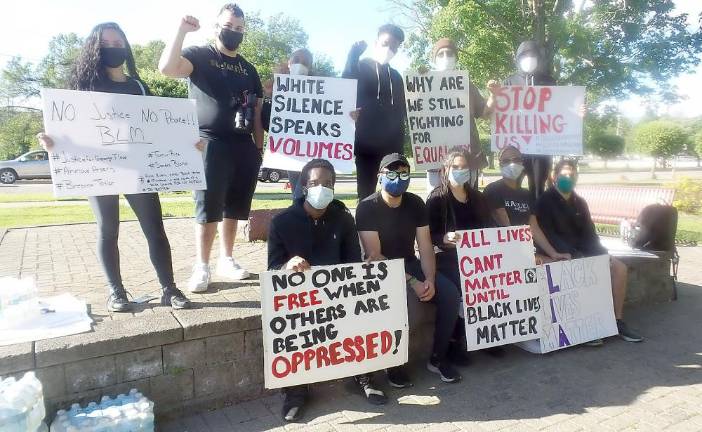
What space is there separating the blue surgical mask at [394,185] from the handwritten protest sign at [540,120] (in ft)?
6.89

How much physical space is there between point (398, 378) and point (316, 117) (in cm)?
236

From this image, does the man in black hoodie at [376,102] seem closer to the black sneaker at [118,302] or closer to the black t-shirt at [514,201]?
the black t-shirt at [514,201]

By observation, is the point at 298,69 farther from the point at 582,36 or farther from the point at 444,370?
the point at 582,36

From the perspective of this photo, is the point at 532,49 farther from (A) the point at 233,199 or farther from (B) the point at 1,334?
(B) the point at 1,334

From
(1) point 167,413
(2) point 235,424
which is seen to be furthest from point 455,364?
(1) point 167,413

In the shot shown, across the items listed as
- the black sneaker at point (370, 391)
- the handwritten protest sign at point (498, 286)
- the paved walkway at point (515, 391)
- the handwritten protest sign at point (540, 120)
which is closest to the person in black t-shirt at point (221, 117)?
the paved walkway at point (515, 391)

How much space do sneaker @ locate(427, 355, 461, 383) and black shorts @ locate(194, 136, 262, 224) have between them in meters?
1.92

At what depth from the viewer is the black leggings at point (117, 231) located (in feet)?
11.4

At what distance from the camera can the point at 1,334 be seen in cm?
304

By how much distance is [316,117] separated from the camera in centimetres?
467

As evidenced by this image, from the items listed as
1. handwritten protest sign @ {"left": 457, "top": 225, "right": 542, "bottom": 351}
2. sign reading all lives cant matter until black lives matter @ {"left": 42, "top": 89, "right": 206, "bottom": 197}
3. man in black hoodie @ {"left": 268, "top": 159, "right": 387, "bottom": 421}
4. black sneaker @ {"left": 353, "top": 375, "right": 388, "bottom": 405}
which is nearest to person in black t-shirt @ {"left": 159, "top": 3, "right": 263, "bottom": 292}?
sign reading all lives cant matter until black lives matter @ {"left": 42, "top": 89, "right": 206, "bottom": 197}

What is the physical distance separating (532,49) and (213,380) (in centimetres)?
468

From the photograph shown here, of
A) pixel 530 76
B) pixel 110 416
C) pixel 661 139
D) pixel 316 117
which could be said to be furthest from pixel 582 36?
pixel 661 139

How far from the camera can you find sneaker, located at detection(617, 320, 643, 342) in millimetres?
4727
